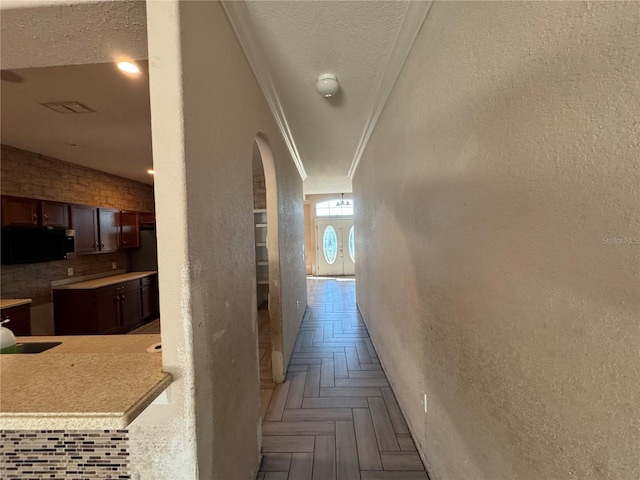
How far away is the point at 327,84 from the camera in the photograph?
1.99 metres

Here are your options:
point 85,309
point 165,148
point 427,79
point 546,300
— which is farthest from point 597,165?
point 85,309

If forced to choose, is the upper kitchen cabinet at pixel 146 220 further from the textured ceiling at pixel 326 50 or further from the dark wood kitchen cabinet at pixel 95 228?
the textured ceiling at pixel 326 50

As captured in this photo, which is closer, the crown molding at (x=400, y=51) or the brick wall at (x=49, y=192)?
the crown molding at (x=400, y=51)

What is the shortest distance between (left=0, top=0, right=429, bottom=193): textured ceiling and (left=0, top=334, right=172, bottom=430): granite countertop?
131 centimetres

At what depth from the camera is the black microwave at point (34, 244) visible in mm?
2787

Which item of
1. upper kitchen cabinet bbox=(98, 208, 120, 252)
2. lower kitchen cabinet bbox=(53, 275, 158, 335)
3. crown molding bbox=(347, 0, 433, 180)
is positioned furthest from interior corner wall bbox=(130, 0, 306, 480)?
upper kitchen cabinet bbox=(98, 208, 120, 252)

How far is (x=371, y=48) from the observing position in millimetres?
1690

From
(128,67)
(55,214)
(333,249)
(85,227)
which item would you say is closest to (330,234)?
(333,249)

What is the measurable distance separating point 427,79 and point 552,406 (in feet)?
4.83

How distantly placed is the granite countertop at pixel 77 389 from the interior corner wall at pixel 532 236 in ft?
3.67

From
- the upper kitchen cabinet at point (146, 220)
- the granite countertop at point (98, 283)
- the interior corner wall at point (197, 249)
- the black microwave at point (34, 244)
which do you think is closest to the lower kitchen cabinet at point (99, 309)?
the granite countertop at point (98, 283)

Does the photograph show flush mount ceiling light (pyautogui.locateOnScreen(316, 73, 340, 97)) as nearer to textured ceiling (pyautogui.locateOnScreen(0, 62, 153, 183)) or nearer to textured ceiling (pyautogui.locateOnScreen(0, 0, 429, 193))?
textured ceiling (pyautogui.locateOnScreen(0, 0, 429, 193))

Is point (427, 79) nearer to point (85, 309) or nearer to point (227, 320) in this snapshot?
point (227, 320)

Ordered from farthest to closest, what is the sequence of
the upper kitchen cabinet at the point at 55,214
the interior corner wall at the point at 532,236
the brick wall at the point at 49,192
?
the upper kitchen cabinet at the point at 55,214 < the brick wall at the point at 49,192 < the interior corner wall at the point at 532,236
